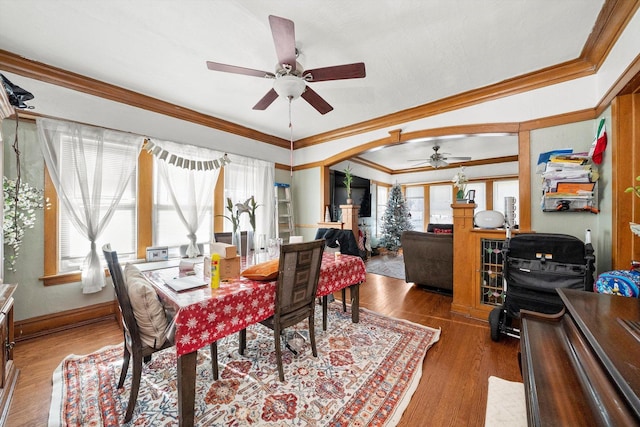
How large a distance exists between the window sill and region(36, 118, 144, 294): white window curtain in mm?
82

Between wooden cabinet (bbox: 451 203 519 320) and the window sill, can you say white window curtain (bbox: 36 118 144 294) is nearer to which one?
the window sill

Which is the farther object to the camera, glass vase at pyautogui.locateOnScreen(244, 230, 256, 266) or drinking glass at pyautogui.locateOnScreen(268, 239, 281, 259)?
drinking glass at pyautogui.locateOnScreen(268, 239, 281, 259)

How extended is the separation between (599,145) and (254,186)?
168 inches

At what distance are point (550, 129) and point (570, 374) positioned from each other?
2715 mm

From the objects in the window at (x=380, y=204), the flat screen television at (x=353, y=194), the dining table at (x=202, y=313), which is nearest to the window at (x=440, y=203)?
the window at (x=380, y=204)

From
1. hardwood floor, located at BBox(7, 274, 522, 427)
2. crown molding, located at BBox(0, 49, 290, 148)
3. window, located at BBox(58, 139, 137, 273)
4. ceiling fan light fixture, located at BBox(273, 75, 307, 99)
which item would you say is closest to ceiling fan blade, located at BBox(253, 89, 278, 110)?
ceiling fan light fixture, located at BBox(273, 75, 307, 99)

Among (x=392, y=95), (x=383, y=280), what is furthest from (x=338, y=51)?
(x=383, y=280)

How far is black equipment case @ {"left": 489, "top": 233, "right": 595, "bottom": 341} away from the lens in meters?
1.89

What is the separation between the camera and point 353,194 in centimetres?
616

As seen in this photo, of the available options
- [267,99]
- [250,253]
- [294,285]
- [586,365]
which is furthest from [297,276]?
[267,99]

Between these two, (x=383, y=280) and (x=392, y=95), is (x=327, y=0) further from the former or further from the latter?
(x=383, y=280)

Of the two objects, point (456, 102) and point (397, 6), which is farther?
point (456, 102)

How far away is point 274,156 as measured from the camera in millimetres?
4707

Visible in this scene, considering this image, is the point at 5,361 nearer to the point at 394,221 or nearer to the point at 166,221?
the point at 166,221
